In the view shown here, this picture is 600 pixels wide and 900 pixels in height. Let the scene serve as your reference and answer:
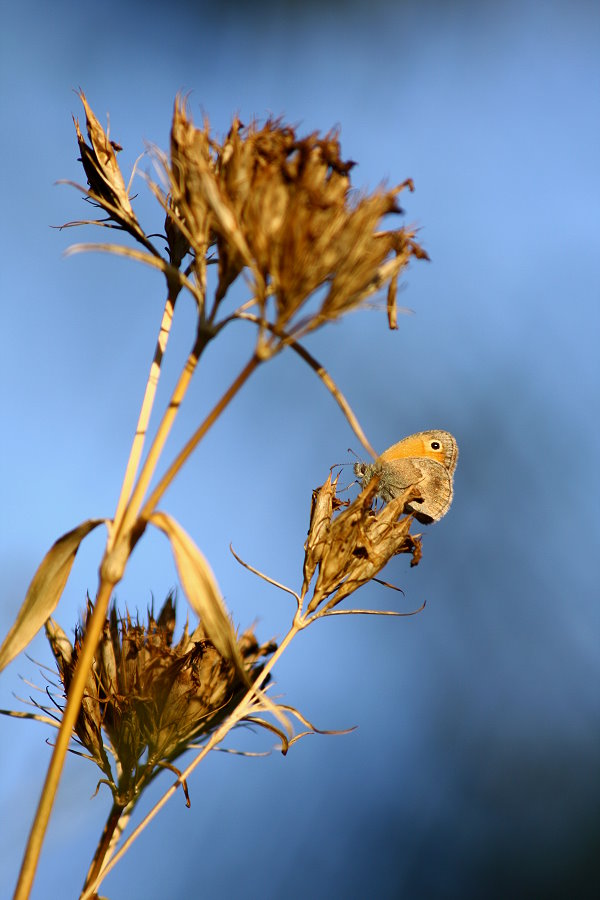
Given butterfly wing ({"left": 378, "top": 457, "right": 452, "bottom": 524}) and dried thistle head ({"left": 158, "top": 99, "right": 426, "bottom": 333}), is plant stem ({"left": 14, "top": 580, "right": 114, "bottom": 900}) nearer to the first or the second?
dried thistle head ({"left": 158, "top": 99, "right": 426, "bottom": 333})

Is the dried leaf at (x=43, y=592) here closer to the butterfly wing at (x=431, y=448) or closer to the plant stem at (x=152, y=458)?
the plant stem at (x=152, y=458)

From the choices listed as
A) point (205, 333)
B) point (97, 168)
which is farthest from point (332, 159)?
point (97, 168)

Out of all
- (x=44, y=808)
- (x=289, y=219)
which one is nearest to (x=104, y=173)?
(x=289, y=219)

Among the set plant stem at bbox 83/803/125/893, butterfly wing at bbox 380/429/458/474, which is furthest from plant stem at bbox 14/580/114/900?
butterfly wing at bbox 380/429/458/474

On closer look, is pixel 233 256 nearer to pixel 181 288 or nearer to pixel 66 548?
pixel 181 288

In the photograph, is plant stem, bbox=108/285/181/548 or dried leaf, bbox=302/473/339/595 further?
dried leaf, bbox=302/473/339/595

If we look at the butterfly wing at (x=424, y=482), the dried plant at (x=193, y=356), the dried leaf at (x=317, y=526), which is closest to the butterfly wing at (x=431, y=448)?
the butterfly wing at (x=424, y=482)

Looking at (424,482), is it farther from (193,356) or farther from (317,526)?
(193,356)
